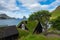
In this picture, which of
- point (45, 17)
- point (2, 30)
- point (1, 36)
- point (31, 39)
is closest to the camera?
point (31, 39)

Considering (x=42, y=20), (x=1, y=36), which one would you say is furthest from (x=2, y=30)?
(x=42, y=20)

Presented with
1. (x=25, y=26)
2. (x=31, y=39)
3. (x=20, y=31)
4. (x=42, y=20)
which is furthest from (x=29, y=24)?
(x=31, y=39)

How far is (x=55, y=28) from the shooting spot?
4081 cm

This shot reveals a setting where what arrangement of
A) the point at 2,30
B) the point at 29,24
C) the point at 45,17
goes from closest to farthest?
the point at 2,30 → the point at 29,24 → the point at 45,17

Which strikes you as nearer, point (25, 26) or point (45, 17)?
point (25, 26)

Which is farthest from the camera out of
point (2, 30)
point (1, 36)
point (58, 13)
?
point (58, 13)

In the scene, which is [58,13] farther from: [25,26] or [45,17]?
[25,26]

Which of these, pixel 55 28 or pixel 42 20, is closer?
pixel 55 28

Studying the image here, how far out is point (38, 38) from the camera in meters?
23.5

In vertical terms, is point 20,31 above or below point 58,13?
below

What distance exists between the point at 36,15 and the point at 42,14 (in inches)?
76.2

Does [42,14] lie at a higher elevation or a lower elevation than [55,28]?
higher

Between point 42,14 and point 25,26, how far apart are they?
13.5 metres

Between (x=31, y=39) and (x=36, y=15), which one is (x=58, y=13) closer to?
(x=36, y=15)
